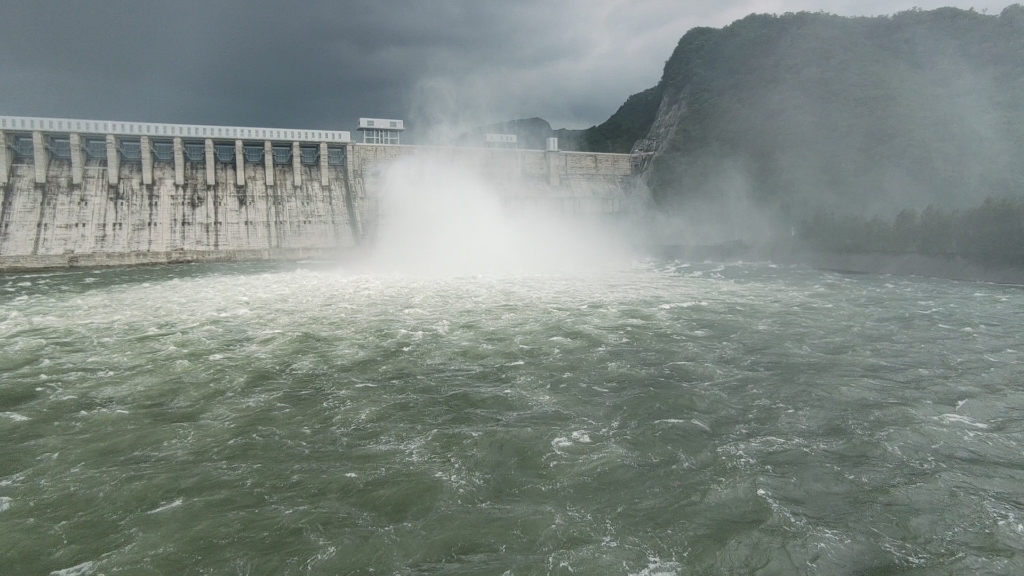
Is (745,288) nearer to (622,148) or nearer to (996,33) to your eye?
(996,33)

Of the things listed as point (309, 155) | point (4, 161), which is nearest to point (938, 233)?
point (309, 155)

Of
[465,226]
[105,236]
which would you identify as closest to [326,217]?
[465,226]

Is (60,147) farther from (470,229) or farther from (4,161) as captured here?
(470,229)

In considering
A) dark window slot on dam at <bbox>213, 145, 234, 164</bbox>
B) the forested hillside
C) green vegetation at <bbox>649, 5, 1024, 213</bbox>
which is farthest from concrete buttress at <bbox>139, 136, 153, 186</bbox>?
the forested hillside

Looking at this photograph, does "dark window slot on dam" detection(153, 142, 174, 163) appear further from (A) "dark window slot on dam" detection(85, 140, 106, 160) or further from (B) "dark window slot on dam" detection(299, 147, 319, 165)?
(B) "dark window slot on dam" detection(299, 147, 319, 165)

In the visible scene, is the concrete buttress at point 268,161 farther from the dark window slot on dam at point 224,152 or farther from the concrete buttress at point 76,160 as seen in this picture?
the concrete buttress at point 76,160

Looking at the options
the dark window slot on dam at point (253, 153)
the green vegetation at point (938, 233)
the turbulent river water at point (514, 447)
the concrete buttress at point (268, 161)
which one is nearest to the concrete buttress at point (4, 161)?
the dark window slot on dam at point (253, 153)
